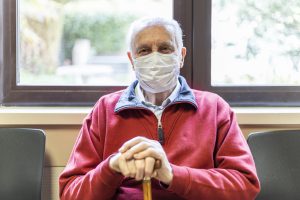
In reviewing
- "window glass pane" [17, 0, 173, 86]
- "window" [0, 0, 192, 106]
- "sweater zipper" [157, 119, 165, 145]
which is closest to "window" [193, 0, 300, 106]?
"window" [0, 0, 192, 106]

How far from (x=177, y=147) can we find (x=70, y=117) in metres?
0.63

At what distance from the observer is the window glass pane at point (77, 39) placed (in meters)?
2.22

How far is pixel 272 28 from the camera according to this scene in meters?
2.26

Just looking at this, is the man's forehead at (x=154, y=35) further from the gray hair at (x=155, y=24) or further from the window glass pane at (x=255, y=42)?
the window glass pane at (x=255, y=42)

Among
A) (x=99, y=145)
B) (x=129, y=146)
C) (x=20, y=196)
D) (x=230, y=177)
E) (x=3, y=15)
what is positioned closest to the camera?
(x=129, y=146)

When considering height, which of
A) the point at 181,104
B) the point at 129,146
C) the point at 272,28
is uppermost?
the point at 272,28

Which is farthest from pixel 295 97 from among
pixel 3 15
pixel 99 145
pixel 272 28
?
pixel 3 15

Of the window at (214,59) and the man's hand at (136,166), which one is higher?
the window at (214,59)

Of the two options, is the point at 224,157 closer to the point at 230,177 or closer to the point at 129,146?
the point at 230,177

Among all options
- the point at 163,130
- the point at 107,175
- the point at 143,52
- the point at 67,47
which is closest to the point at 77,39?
the point at 67,47

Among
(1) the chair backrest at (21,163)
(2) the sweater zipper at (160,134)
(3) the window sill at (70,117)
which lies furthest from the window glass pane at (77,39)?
(2) the sweater zipper at (160,134)

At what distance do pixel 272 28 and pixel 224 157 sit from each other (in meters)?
0.97

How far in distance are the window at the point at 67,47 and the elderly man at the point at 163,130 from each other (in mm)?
536

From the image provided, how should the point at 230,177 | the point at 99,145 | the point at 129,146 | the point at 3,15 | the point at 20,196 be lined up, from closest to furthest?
1. the point at 129,146
2. the point at 230,177
3. the point at 99,145
4. the point at 20,196
5. the point at 3,15
